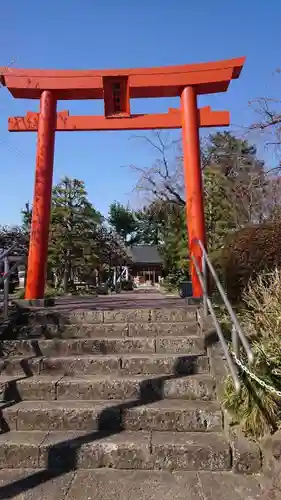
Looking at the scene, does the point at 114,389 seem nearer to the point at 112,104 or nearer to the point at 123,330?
the point at 123,330

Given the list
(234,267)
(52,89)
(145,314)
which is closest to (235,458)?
(145,314)

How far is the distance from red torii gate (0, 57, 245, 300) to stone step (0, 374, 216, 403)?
2546mm

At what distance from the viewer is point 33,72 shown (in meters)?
5.89

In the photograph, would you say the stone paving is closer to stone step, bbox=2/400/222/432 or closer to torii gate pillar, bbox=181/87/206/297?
stone step, bbox=2/400/222/432

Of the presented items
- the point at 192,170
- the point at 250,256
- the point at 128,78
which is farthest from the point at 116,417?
the point at 128,78

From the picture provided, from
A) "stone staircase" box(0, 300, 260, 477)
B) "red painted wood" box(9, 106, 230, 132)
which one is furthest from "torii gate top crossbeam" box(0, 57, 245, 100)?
"stone staircase" box(0, 300, 260, 477)

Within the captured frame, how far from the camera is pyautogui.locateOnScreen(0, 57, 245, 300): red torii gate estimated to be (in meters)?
5.75

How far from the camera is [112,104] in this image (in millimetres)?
6184

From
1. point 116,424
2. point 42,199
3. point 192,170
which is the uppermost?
point 192,170

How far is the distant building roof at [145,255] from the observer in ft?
139

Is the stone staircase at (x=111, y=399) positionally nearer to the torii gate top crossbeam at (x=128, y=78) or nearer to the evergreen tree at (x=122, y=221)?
the torii gate top crossbeam at (x=128, y=78)

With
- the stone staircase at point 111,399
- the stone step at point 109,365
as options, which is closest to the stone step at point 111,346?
the stone staircase at point 111,399

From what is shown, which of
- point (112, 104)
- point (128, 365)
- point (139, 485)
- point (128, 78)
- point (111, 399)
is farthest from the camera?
point (112, 104)

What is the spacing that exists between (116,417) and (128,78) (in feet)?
17.2
